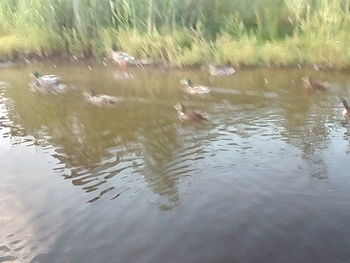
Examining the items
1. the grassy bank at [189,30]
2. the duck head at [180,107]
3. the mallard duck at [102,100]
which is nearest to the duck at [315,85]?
the grassy bank at [189,30]

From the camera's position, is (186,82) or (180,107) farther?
(186,82)

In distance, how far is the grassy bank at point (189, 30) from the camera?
1427cm

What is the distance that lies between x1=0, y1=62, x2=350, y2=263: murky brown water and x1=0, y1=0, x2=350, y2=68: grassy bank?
221 centimetres

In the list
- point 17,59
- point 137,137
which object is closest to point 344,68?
point 137,137

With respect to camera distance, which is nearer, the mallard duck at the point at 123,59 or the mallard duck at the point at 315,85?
the mallard duck at the point at 315,85

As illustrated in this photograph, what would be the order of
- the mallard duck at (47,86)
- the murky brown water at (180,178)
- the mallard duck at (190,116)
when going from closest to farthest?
the murky brown water at (180,178), the mallard duck at (190,116), the mallard duck at (47,86)

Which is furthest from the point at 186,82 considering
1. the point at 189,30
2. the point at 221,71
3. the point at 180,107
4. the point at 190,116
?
the point at 189,30

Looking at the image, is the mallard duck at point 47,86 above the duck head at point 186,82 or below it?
above

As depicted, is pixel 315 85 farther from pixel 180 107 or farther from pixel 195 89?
pixel 180 107

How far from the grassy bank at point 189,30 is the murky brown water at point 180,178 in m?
2.21

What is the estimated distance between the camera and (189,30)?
16.0 m

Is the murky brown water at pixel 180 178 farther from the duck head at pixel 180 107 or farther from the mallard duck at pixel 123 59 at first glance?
the mallard duck at pixel 123 59

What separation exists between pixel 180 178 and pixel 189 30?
30.3ft

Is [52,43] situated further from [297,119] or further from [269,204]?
[269,204]
